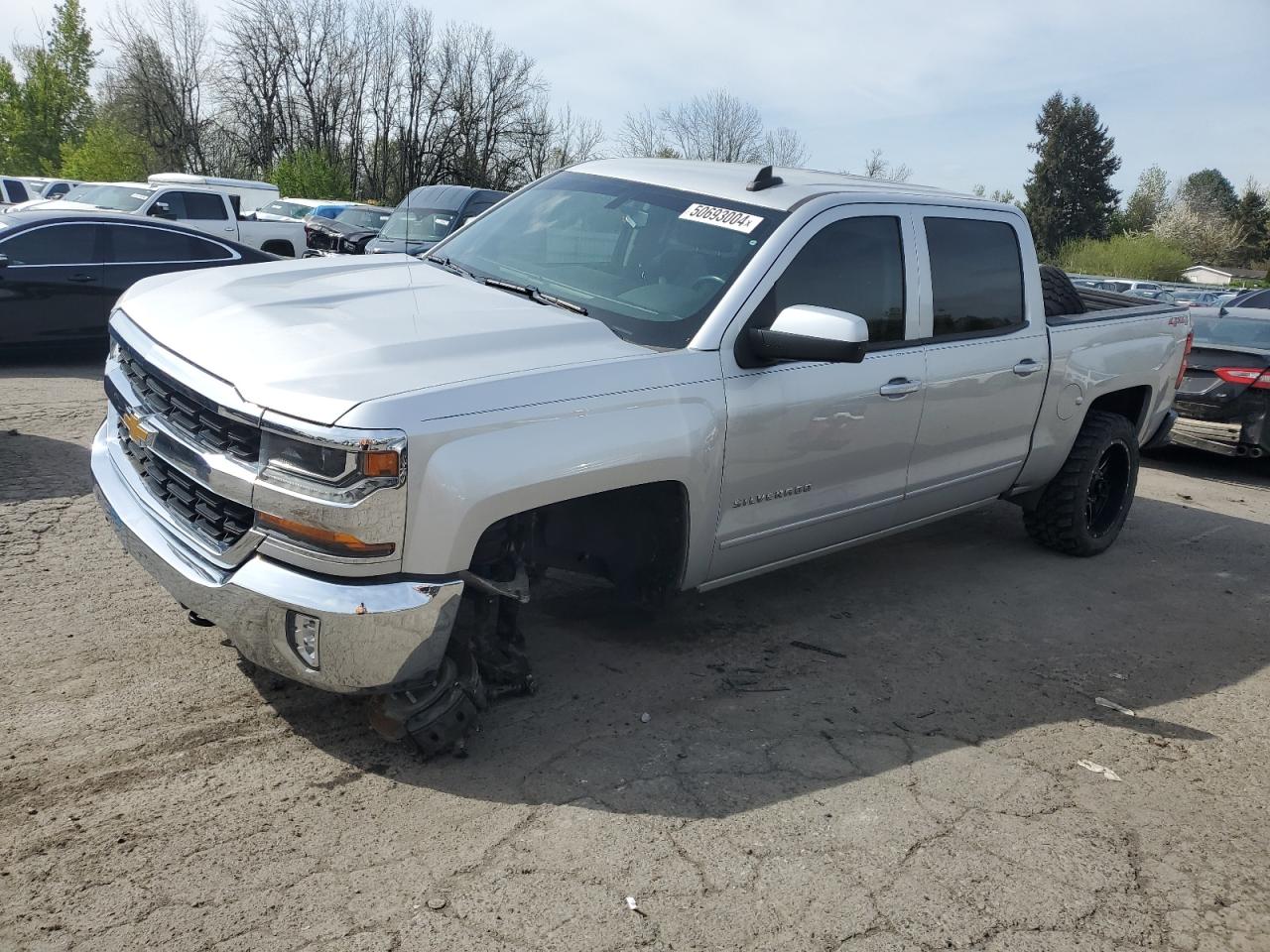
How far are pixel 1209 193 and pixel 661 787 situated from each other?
345 feet

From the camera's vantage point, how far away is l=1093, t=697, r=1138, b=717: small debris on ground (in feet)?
14.0

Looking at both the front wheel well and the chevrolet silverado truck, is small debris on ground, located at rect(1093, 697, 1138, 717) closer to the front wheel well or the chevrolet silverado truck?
the chevrolet silverado truck

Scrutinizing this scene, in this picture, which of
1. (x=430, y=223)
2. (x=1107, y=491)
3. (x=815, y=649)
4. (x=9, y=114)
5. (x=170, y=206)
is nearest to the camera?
(x=815, y=649)

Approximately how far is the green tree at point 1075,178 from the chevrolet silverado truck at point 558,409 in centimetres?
7706

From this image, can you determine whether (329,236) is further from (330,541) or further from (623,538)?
(330,541)

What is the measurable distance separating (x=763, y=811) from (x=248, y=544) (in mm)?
1762

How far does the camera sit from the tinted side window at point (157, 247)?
10.4 meters

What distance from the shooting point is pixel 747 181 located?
177 inches

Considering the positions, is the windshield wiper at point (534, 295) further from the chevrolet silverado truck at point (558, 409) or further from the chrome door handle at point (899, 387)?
the chrome door handle at point (899, 387)

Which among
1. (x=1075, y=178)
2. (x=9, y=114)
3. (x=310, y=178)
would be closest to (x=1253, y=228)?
(x=1075, y=178)

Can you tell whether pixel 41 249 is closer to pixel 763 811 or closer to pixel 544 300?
pixel 544 300

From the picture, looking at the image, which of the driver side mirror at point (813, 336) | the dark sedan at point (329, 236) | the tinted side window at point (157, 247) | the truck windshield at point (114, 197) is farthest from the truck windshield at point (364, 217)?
the driver side mirror at point (813, 336)

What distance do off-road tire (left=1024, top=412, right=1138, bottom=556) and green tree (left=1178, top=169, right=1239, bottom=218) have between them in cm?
7945

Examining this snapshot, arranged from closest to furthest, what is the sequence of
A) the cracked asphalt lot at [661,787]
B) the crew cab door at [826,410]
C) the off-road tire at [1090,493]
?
the cracked asphalt lot at [661,787]
the crew cab door at [826,410]
the off-road tire at [1090,493]
